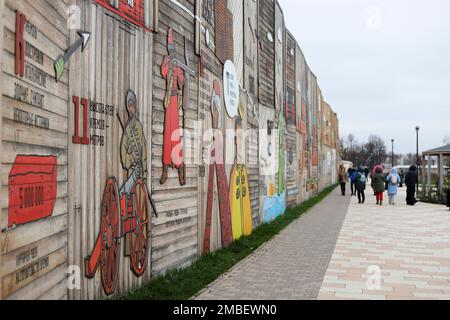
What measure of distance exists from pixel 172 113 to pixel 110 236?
2209 millimetres

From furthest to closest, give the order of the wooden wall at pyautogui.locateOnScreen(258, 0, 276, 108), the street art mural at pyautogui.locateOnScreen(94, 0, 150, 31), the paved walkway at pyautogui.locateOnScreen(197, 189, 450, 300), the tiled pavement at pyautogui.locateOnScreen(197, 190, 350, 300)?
the wooden wall at pyautogui.locateOnScreen(258, 0, 276, 108)
the paved walkway at pyautogui.locateOnScreen(197, 189, 450, 300)
the tiled pavement at pyautogui.locateOnScreen(197, 190, 350, 300)
the street art mural at pyautogui.locateOnScreen(94, 0, 150, 31)

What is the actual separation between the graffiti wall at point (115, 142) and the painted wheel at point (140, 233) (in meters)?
0.02

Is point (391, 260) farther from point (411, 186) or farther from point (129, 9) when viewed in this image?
point (411, 186)

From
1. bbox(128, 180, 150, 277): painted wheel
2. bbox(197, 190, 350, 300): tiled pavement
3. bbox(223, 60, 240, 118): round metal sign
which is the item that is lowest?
bbox(197, 190, 350, 300): tiled pavement

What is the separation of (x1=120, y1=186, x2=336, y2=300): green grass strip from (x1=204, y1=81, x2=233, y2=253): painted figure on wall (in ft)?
0.91

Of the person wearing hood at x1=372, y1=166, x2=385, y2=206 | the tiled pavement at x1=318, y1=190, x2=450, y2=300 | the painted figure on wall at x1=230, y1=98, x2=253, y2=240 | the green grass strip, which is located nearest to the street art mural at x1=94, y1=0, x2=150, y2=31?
the green grass strip

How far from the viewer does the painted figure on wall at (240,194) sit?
1001 centimetres

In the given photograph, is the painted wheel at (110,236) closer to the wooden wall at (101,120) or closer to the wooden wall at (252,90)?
the wooden wall at (101,120)

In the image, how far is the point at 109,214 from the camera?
498 cm

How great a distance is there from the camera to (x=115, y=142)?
5.10 meters

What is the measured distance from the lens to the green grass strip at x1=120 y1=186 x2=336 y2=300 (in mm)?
5535

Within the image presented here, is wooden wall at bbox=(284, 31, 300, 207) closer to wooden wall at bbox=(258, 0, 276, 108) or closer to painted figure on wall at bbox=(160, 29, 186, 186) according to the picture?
wooden wall at bbox=(258, 0, 276, 108)

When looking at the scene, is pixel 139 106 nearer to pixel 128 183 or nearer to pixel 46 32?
pixel 128 183
